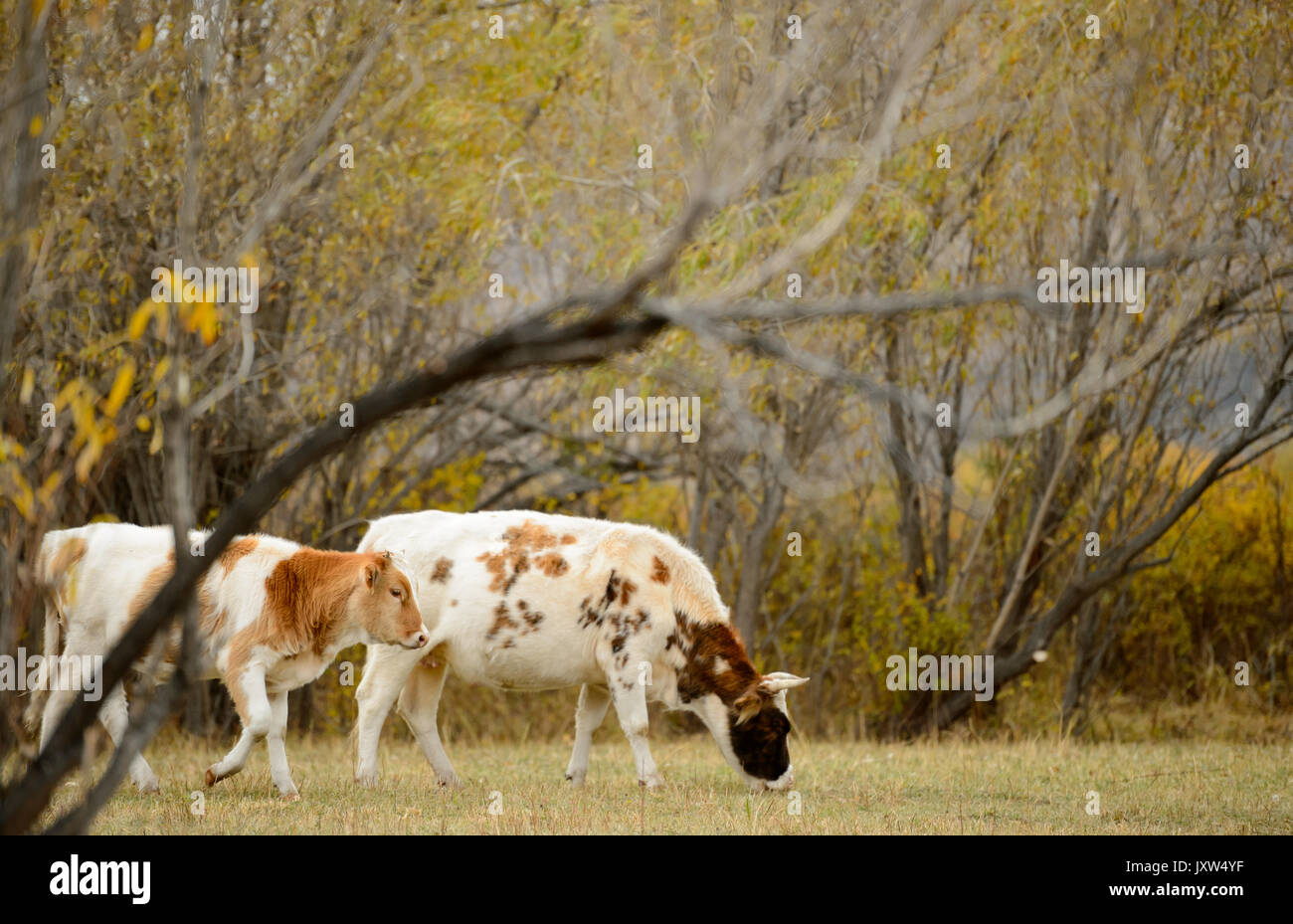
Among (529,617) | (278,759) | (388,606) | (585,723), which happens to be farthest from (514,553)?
(278,759)

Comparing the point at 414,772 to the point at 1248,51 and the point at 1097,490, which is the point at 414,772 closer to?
the point at 1097,490

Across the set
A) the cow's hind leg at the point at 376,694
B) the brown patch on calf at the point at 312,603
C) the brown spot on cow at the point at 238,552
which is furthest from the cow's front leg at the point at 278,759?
the brown spot on cow at the point at 238,552

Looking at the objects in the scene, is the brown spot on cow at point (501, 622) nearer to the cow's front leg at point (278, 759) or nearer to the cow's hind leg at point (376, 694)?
the cow's hind leg at point (376, 694)

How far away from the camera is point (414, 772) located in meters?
9.98

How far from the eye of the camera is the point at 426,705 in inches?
375

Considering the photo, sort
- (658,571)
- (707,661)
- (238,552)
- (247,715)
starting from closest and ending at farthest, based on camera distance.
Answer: (247,715), (238,552), (707,661), (658,571)

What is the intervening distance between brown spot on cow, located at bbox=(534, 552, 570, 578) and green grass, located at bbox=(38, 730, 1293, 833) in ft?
4.41

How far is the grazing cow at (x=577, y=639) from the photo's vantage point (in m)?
9.09

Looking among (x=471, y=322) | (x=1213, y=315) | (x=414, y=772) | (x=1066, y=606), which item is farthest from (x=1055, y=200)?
(x=414, y=772)

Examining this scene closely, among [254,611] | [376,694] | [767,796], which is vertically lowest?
[767,796]

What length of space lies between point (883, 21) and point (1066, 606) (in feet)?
17.8

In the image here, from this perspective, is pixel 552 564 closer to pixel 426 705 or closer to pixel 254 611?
pixel 426 705

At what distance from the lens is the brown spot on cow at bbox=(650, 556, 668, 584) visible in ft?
30.9

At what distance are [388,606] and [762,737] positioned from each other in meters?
2.42
